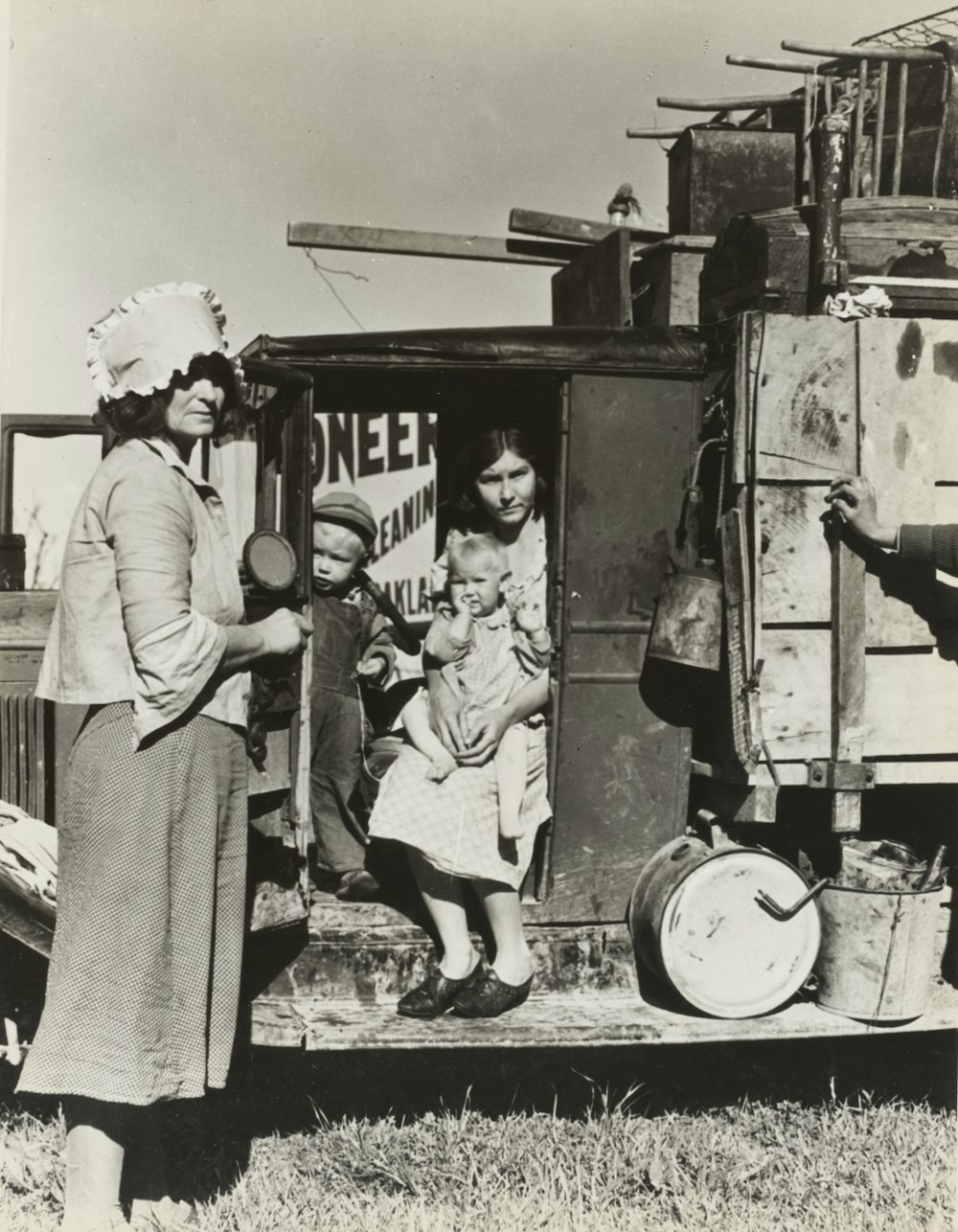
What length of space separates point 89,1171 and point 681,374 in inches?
115

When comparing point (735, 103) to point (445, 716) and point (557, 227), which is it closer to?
point (557, 227)

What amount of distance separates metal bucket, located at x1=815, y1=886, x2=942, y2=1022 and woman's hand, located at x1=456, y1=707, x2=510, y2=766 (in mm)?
1196

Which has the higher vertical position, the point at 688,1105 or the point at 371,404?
the point at 371,404

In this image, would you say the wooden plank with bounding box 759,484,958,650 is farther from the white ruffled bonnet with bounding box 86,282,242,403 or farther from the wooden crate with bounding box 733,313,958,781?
the white ruffled bonnet with bounding box 86,282,242,403

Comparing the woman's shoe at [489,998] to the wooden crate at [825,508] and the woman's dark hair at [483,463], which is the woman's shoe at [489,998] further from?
the woman's dark hair at [483,463]

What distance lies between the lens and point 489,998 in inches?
155

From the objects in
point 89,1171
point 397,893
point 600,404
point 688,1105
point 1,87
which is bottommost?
point 688,1105

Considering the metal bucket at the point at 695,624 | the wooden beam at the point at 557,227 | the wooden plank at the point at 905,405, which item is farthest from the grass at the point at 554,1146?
the wooden beam at the point at 557,227

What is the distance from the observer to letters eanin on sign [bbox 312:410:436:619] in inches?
444

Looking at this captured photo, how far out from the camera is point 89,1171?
10.2 feet

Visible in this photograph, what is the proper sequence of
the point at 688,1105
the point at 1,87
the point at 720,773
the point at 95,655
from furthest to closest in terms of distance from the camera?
the point at 688,1105, the point at 720,773, the point at 1,87, the point at 95,655

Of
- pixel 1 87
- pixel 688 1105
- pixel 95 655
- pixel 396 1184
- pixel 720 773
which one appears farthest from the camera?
pixel 688 1105

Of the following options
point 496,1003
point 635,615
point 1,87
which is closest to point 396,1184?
point 496,1003

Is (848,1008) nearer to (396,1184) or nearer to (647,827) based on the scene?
(647,827)
